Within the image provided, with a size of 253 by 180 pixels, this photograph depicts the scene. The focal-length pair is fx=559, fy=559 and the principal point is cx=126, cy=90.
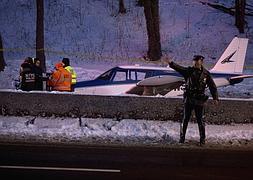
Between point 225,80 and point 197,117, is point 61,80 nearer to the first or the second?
point 197,117

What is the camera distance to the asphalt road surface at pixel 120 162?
9250 mm

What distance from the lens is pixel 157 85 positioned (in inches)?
731

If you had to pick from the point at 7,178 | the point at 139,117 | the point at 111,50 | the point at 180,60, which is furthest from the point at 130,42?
the point at 7,178

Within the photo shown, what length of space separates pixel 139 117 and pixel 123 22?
22810mm

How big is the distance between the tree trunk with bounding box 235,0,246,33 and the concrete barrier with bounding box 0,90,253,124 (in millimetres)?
22410

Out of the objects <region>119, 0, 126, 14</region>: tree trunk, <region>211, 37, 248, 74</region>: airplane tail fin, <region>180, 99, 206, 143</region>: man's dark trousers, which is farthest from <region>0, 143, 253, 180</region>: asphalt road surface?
<region>119, 0, 126, 14</region>: tree trunk

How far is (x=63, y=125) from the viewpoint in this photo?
1427cm

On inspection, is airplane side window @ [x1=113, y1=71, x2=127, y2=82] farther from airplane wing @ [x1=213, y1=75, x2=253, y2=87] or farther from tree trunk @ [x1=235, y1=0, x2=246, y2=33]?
tree trunk @ [x1=235, y1=0, x2=246, y2=33]

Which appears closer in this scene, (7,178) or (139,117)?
(7,178)

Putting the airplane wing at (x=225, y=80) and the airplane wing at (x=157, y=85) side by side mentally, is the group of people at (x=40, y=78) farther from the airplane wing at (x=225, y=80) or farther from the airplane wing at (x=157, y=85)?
the airplane wing at (x=225, y=80)

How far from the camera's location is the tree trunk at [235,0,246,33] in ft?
120

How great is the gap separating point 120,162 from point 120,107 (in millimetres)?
4655

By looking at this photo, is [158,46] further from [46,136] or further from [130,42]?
[46,136]

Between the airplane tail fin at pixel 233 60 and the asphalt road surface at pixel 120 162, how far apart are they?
9.62 metres
